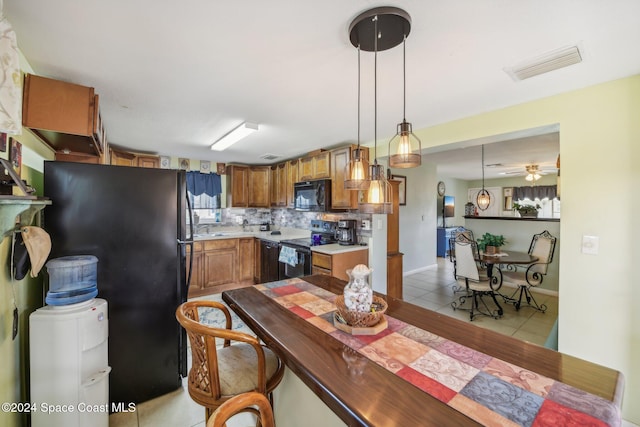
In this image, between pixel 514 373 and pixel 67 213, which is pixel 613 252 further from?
pixel 67 213

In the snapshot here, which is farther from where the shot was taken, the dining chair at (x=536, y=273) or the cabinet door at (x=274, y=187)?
the cabinet door at (x=274, y=187)

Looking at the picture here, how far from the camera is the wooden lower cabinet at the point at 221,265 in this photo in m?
4.23

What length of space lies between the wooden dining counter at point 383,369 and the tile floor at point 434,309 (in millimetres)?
1086

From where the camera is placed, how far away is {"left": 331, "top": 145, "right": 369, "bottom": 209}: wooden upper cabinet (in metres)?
3.48

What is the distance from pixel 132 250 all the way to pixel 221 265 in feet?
8.60

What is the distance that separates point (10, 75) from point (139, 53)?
765 mm

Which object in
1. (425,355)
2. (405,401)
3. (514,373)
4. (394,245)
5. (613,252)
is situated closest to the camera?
(405,401)

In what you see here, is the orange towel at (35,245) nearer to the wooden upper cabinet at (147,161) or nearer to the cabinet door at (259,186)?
the wooden upper cabinet at (147,161)

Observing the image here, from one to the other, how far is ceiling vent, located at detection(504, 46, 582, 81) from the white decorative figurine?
1.65 meters

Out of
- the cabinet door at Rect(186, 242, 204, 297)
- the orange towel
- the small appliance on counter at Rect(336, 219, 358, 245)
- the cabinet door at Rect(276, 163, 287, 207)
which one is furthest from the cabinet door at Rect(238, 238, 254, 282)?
the orange towel

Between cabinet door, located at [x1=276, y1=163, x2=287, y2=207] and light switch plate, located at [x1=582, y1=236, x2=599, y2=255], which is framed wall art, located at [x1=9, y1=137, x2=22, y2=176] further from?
light switch plate, located at [x1=582, y1=236, x2=599, y2=255]

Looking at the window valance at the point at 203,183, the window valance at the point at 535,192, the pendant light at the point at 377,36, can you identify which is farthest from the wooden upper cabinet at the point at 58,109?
the window valance at the point at 535,192

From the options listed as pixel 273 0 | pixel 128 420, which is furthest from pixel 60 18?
pixel 128 420

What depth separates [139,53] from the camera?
5.17 ft
